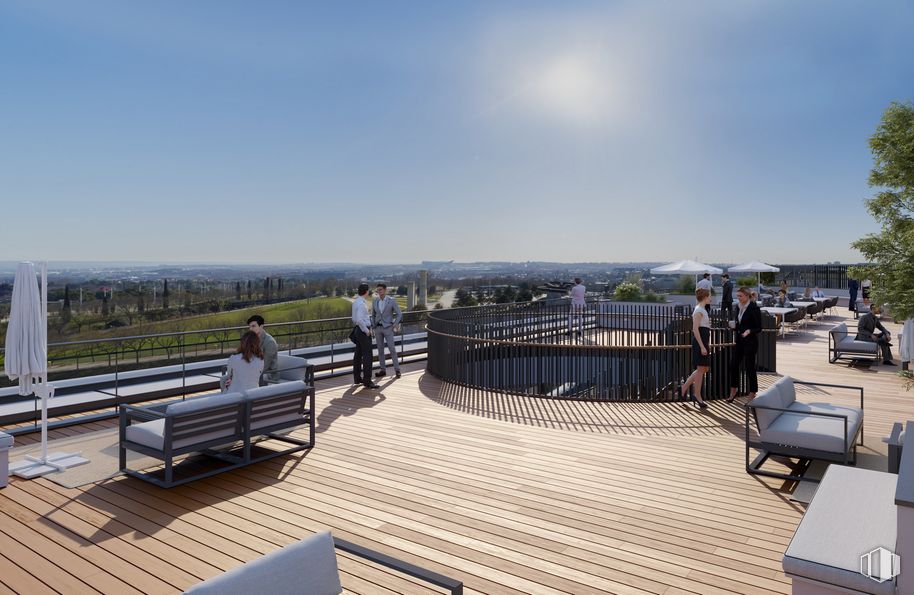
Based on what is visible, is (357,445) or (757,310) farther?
(757,310)

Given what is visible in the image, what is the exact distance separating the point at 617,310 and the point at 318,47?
14.7 meters

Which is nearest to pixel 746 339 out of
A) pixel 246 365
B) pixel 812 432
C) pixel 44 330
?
pixel 812 432

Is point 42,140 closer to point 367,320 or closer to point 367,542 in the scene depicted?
point 367,320

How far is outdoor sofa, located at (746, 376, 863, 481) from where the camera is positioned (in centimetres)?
477

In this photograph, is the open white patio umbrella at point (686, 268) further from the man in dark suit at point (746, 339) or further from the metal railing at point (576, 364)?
the man in dark suit at point (746, 339)

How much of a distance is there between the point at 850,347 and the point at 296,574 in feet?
42.7

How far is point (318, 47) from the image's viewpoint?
19969mm

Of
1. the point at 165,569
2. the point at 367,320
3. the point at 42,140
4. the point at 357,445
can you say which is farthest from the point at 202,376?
the point at 42,140

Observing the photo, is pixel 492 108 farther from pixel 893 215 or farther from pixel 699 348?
pixel 893 215

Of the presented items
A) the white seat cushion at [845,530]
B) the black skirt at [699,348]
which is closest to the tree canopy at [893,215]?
the white seat cushion at [845,530]

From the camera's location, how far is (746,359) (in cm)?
825

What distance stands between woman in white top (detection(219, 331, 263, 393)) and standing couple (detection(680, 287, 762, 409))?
5.50 m

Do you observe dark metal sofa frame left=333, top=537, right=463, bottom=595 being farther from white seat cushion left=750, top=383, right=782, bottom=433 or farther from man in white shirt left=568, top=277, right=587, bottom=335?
man in white shirt left=568, top=277, right=587, bottom=335

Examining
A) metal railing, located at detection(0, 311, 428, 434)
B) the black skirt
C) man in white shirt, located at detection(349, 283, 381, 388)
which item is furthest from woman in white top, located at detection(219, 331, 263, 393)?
the black skirt
